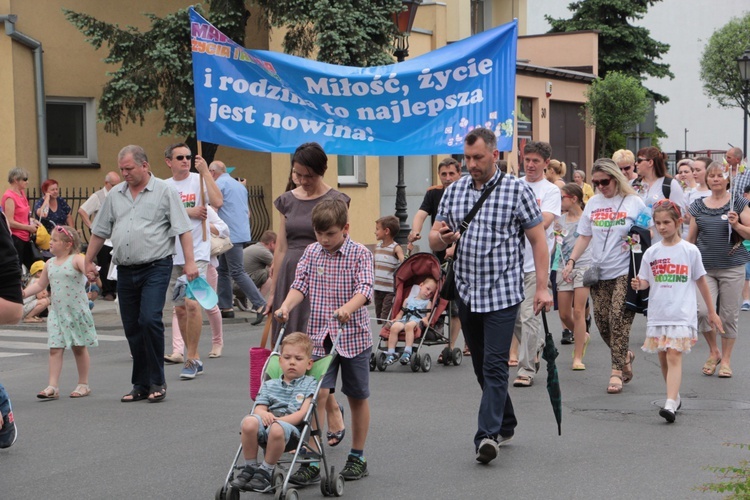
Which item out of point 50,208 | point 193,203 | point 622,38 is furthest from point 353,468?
point 622,38

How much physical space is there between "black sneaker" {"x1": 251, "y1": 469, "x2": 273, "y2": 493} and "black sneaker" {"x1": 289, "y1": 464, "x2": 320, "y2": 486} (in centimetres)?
48

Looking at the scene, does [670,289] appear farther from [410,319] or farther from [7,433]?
[7,433]

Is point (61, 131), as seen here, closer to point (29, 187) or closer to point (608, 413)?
point (29, 187)

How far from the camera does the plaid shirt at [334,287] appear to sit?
6.77 meters

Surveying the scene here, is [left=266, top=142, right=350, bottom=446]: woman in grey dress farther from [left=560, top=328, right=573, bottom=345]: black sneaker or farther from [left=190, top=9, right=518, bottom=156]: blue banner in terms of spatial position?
[left=560, top=328, right=573, bottom=345]: black sneaker

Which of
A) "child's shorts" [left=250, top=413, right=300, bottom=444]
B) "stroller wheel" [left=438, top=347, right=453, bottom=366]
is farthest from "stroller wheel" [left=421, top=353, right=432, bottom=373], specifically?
"child's shorts" [left=250, top=413, right=300, bottom=444]

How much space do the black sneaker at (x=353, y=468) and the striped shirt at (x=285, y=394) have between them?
2.06ft

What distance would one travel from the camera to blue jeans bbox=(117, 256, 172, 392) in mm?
9531

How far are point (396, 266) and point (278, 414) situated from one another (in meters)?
5.90

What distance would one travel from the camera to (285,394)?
640 cm

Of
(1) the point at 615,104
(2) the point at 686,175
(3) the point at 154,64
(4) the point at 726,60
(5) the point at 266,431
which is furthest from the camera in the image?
(4) the point at 726,60

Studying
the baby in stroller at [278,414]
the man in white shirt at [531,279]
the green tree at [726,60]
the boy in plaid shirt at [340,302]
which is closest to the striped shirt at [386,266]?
the man in white shirt at [531,279]

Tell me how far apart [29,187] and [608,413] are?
13805 mm

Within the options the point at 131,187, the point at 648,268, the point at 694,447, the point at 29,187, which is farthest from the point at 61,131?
the point at 694,447
